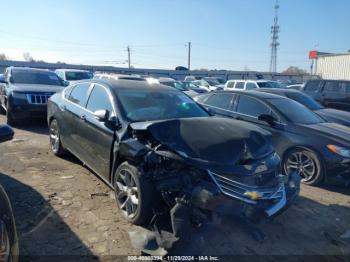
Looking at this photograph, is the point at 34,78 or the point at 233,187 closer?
the point at 233,187

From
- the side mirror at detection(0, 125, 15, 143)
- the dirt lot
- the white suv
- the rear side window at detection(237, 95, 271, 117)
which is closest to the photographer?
the side mirror at detection(0, 125, 15, 143)

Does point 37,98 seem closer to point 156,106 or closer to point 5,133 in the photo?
point 156,106

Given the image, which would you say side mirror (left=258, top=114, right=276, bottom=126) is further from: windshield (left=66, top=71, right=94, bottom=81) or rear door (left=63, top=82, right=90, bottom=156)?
windshield (left=66, top=71, right=94, bottom=81)

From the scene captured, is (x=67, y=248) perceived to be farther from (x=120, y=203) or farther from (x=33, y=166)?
(x=33, y=166)

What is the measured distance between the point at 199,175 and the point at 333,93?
12116mm

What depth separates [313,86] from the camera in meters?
13.9

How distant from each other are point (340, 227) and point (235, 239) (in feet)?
4.94

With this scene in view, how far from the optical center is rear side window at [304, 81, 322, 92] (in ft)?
45.2

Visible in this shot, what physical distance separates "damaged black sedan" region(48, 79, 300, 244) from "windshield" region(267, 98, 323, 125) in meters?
2.20

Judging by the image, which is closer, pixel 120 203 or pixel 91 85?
pixel 120 203

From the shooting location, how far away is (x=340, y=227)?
411 centimetres

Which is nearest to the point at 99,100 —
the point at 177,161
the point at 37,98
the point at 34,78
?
the point at 177,161

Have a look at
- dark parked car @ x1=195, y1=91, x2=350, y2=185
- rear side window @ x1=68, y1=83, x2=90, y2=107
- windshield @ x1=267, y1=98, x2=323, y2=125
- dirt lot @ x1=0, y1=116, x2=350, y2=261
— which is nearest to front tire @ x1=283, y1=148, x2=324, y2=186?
dark parked car @ x1=195, y1=91, x2=350, y2=185

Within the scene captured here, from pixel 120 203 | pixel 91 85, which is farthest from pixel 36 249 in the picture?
pixel 91 85
